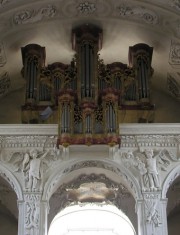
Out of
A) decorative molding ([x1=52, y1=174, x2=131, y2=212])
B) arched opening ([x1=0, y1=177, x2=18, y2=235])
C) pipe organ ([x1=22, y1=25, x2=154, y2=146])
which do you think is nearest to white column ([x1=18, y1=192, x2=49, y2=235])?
pipe organ ([x1=22, y1=25, x2=154, y2=146])

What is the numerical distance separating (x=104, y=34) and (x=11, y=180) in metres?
5.17

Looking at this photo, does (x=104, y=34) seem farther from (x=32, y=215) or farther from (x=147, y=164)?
(x=32, y=215)

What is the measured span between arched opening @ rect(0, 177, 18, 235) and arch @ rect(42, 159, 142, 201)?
1.90 meters

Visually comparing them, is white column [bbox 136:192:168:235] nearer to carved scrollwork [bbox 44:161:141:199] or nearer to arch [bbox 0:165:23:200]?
carved scrollwork [bbox 44:161:141:199]

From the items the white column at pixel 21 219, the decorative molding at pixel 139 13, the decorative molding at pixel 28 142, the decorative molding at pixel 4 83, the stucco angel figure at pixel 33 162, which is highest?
the decorative molding at pixel 139 13

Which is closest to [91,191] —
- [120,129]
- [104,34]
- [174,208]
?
[174,208]

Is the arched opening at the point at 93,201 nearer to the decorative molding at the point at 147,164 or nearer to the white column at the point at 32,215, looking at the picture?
the decorative molding at the point at 147,164

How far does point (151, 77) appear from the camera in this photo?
62.7 feet

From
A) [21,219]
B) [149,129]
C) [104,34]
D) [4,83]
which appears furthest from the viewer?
[4,83]

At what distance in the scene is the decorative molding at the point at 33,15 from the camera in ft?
58.0

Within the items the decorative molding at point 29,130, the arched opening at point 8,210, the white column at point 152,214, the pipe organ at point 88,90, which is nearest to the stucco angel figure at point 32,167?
the decorative molding at point 29,130

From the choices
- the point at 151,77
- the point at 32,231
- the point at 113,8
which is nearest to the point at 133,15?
the point at 113,8

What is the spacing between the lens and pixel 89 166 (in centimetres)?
1692

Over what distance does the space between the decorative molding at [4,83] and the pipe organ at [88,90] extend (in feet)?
2.73
